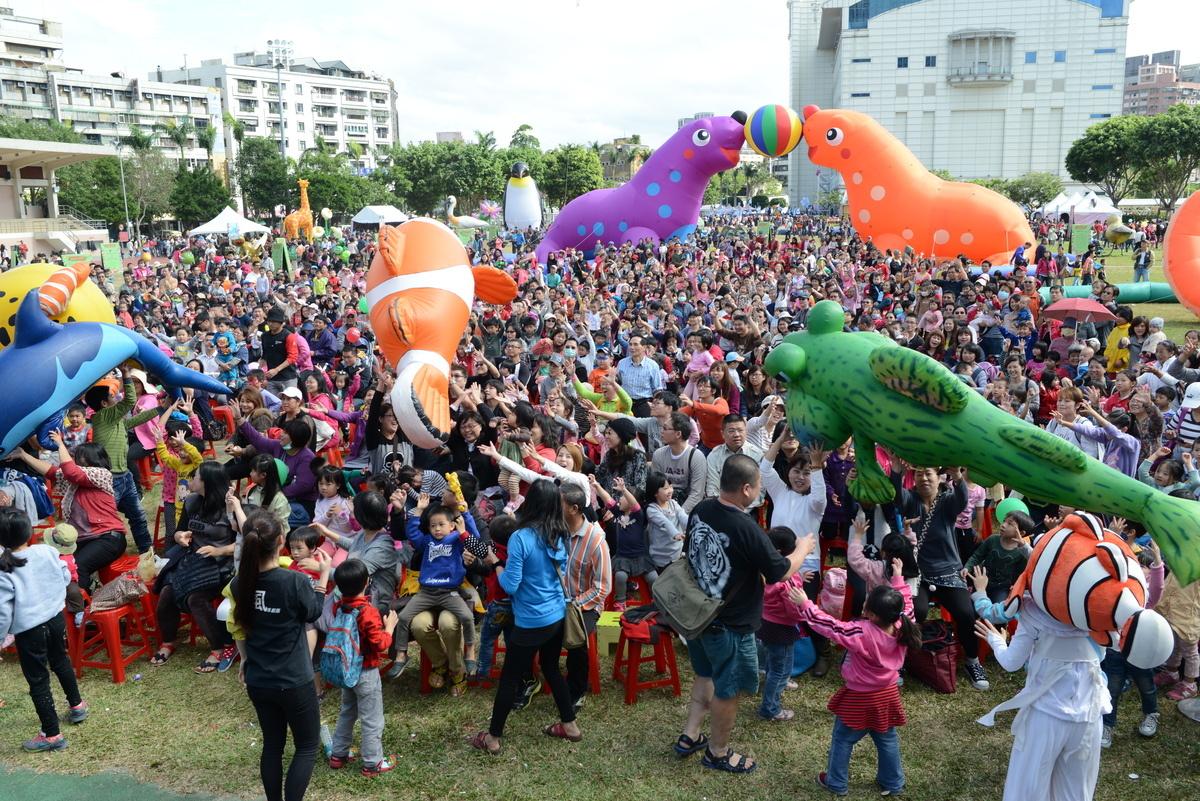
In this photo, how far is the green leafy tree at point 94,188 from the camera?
146ft

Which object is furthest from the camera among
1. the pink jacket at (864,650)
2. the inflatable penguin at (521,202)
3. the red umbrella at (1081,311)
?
the inflatable penguin at (521,202)

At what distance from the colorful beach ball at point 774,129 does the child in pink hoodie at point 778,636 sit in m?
15.4

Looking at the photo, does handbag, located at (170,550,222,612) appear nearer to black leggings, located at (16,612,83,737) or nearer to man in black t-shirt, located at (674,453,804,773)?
black leggings, located at (16,612,83,737)

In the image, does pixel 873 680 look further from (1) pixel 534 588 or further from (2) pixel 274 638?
(2) pixel 274 638

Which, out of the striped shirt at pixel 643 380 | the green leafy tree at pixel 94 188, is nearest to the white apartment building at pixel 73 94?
→ the green leafy tree at pixel 94 188

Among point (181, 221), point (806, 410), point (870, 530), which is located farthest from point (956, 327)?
point (181, 221)

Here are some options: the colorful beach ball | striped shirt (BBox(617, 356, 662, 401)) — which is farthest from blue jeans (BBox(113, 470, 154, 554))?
the colorful beach ball

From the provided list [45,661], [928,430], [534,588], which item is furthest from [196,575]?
[928,430]

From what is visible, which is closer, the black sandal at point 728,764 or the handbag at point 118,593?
the black sandal at point 728,764

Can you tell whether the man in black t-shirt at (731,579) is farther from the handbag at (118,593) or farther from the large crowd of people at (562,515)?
the handbag at (118,593)

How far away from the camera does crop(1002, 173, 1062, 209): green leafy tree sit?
43.9m

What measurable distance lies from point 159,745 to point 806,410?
373 centimetres

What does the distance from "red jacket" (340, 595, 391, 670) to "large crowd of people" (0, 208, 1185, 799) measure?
1 centimetres

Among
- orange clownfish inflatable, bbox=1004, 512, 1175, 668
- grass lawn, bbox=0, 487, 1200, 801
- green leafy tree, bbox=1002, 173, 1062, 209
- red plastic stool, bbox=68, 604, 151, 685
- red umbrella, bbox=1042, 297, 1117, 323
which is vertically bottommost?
grass lawn, bbox=0, 487, 1200, 801
